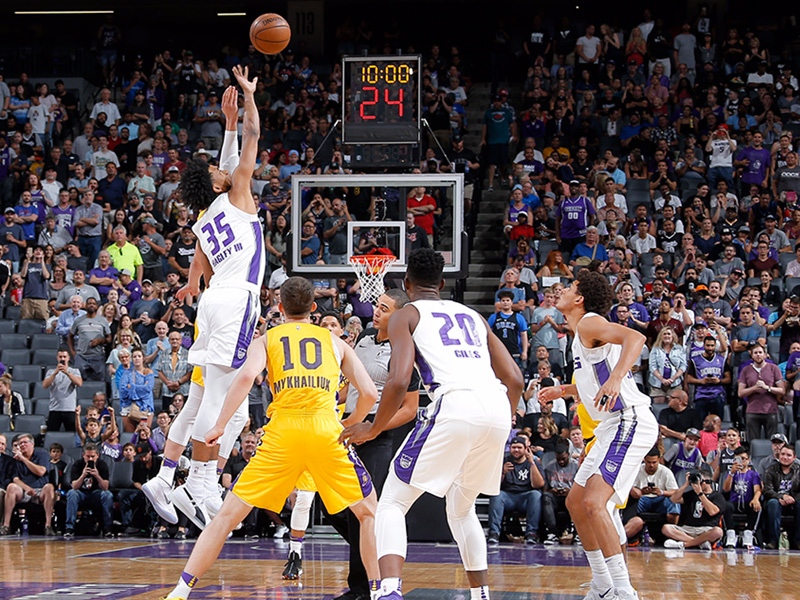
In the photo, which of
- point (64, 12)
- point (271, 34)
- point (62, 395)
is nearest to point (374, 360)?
point (271, 34)

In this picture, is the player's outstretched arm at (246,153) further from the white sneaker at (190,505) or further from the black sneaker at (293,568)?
the black sneaker at (293,568)

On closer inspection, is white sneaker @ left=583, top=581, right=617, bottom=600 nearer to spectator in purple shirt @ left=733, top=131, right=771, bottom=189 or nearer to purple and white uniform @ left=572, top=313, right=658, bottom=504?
purple and white uniform @ left=572, top=313, right=658, bottom=504

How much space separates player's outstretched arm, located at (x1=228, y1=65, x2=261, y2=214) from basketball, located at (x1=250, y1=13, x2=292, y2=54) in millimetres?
1336

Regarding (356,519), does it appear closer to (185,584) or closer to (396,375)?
(185,584)

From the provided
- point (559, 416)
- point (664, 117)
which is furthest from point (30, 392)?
point (664, 117)

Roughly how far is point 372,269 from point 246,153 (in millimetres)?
5892

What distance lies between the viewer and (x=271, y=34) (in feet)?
28.7

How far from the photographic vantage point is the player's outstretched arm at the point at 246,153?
7.07 metres

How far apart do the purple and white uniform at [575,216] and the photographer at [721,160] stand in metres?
2.53

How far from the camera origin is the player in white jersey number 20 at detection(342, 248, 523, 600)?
18.1 feet

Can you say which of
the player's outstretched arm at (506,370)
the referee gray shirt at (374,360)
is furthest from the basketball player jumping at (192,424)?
the player's outstretched arm at (506,370)

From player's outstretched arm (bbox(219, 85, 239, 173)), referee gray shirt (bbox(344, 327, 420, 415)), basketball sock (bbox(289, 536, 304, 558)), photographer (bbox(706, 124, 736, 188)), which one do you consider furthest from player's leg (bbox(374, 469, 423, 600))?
photographer (bbox(706, 124, 736, 188))

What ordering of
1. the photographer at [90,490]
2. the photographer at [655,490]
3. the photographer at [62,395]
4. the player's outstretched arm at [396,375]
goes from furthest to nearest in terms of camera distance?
the photographer at [62,395] < the photographer at [90,490] < the photographer at [655,490] < the player's outstretched arm at [396,375]

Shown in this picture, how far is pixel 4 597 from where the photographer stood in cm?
702
